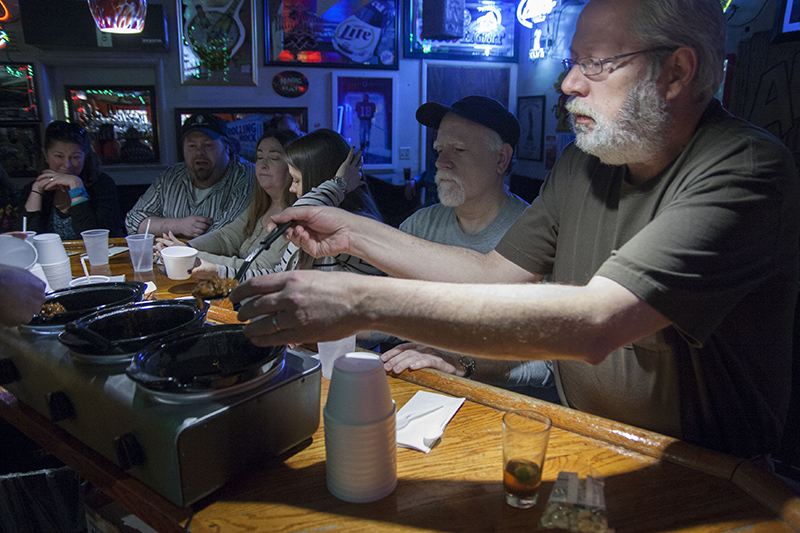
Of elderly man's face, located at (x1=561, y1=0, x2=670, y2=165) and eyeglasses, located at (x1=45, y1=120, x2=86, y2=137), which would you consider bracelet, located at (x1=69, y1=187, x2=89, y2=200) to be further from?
elderly man's face, located at (x1=561, y1=0, x2=670, y2=165)

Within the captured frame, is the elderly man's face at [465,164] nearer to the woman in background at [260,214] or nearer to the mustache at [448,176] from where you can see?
the mustache at [448,176]

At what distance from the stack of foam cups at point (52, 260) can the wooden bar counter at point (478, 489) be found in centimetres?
100

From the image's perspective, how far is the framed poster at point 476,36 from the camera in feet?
17.7

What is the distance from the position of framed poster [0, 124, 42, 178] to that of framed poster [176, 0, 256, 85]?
1.43m

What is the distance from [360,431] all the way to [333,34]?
5.09 meters

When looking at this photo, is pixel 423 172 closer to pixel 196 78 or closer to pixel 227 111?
pixel 227 111

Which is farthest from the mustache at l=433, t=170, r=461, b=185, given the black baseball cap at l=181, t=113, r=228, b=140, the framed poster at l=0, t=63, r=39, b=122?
the framed poster at l=0, t=63, r=39, b=122

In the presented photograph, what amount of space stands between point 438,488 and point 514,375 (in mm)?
929

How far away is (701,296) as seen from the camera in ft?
2.99

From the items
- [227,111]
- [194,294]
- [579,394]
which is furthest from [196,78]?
[579,394]

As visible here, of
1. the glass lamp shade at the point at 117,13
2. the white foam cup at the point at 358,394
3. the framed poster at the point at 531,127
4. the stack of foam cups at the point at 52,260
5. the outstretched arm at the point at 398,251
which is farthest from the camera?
the framed poster at the point at 531,127

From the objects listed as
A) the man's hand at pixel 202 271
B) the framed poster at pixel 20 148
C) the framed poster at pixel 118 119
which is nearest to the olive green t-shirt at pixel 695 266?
the man's hand at pixel 202 271

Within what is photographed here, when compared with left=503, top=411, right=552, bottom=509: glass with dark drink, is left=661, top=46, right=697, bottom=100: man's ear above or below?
above

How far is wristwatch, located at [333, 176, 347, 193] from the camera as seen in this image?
261 cm
